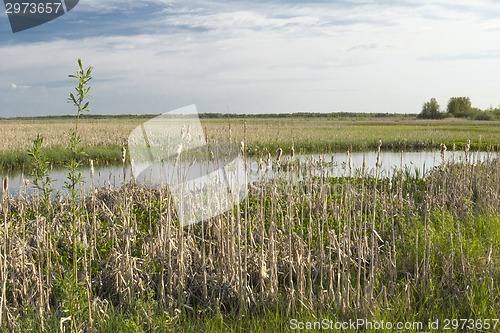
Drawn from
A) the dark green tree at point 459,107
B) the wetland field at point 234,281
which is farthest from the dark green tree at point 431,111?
the wetland field at point 234,281

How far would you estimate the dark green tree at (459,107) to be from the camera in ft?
259

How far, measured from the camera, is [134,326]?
3412 millimetres

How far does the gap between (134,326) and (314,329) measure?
1.25 meters

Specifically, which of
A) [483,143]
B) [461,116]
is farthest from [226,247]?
[461,116]

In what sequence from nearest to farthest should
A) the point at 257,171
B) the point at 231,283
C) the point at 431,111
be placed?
1. the point at 231,283
2. the point at 257,171
3. the point at 431,111

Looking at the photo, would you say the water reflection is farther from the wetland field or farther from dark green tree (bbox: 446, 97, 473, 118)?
dark green tree (bbox: 446, 97, 473, 118)

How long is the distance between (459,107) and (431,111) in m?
5.07

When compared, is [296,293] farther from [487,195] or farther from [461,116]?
[461,116]

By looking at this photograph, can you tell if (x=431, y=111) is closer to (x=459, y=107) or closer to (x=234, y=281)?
(x=459, y=107)

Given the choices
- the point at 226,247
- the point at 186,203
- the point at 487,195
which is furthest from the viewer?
the point at 487,195

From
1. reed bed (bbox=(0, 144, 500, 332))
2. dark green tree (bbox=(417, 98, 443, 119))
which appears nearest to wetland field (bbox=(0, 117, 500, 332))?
reed bed (bbox=(0, 144, 500, 332))

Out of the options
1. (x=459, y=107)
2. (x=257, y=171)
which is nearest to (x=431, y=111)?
(x=459, y=107)

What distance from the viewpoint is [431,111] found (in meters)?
80.1

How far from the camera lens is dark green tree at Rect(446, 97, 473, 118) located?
79.1 metres
